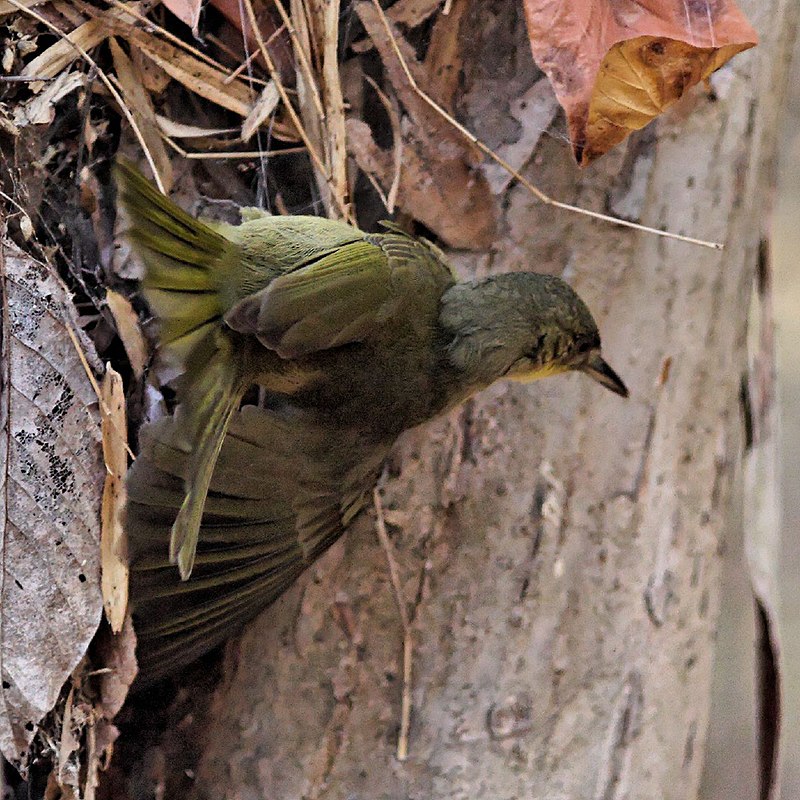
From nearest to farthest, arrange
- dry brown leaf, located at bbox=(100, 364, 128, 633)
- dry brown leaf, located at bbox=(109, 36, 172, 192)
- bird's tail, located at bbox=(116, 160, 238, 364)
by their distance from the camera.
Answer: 1. bird's tail, located at bbox=(116, 160, 238, 364)
2. dry brown leaf, located at bbox=(100, 364, 128, 633)
3. dry brown leaf, located at bbox=(109, 36, 172, 192)

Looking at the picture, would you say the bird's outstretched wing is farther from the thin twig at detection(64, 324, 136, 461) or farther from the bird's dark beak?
the bird's dark beak

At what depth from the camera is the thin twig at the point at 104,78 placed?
1521 millimetres

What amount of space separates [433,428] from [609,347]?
13.1 inches

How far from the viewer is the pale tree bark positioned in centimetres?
166

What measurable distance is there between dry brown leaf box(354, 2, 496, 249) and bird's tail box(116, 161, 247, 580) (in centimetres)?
38

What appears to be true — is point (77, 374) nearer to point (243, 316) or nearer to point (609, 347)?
point (243, 316)

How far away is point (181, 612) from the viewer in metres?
1.56

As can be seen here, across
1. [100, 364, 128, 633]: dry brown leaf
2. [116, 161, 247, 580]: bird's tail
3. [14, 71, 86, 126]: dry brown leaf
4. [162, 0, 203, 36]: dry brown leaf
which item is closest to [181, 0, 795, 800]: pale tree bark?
[100, 364, 128, 633]: dry brown leaf

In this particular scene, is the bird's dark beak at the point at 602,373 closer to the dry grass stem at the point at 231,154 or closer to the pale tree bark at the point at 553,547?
the pale tree bark at the point at 553,547

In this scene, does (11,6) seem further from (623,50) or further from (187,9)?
(623,50)

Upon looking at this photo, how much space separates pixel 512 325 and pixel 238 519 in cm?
53

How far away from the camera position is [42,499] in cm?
147

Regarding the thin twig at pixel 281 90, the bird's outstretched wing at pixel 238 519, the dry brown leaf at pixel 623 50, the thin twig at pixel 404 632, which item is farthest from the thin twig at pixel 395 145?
the thin twig at pixel 404 632

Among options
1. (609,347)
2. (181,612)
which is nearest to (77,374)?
(181,612)
